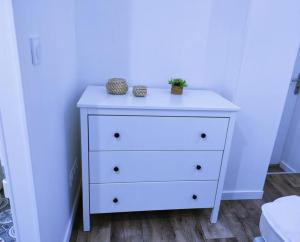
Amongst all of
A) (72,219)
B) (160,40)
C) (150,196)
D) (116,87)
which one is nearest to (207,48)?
(160,40)

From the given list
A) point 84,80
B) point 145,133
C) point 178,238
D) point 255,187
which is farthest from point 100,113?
point 255,187

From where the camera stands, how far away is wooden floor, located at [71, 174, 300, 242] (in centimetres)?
161

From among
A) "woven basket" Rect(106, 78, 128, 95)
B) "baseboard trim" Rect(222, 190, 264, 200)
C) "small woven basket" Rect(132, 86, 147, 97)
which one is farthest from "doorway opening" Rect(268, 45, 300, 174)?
"woven basket" Rect(106, 78, 128, 95)

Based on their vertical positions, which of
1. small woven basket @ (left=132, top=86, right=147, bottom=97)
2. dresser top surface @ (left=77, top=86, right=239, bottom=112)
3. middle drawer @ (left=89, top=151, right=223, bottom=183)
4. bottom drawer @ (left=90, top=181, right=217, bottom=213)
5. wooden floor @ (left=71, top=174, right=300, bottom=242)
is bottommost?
wooden floor @ (left=71, top=174, right=300, bottom=242)

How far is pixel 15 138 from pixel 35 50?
0.32 metres

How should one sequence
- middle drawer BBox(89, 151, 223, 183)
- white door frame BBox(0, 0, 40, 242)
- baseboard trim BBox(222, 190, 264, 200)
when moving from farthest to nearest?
1. baseboard trim BBox(222, 190, 264, 200)
2. middle drawer BBox(89, 151, 223, 183)
3. white door frame BBox(0, 0, 40, 242)

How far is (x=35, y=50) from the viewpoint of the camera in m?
0.88

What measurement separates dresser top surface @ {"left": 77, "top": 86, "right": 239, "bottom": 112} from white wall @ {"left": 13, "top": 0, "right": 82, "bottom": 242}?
0.52 feet

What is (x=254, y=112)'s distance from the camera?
1825mm

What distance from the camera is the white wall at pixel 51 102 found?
33.6 inches

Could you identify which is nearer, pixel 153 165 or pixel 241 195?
pixel 153 165

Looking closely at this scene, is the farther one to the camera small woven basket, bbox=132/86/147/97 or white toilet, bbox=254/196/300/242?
small woven basket, bbox=132/86/147/97

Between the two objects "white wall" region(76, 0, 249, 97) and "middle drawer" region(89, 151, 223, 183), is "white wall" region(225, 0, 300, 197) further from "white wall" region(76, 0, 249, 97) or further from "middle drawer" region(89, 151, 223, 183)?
"middle drawer" region(89, 151, 223, 183)

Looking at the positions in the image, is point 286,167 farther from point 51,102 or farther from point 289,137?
point 51,102
